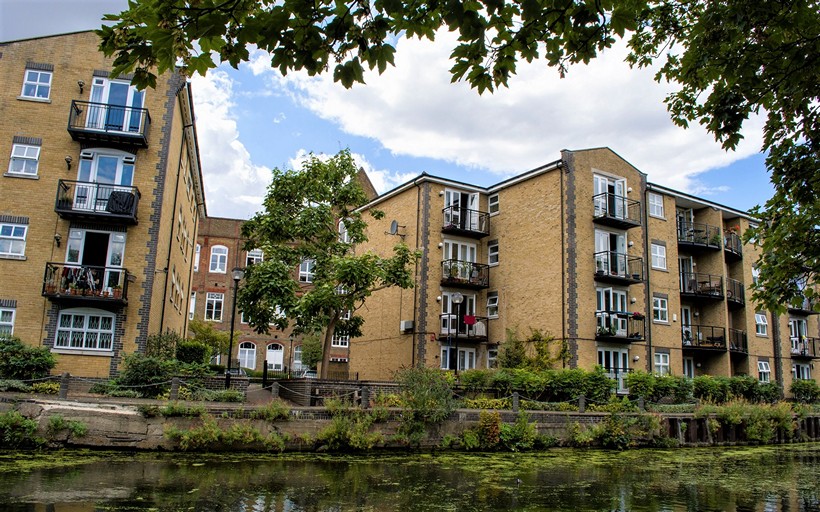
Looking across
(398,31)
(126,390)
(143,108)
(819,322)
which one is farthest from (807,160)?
(819,322)

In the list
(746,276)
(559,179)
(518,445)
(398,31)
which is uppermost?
(559,179)

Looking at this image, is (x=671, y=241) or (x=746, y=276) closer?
(x=671, y=241)

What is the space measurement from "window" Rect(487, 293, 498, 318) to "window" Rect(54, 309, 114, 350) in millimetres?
17816

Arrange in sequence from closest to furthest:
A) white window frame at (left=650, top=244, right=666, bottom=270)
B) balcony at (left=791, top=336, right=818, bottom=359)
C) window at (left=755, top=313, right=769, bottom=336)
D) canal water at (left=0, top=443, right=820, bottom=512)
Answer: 1. canal water at (left=0, top=443, right=820, bottom=512)
2. white window frame at (left=650, top=244, right=666, bottom=270)
3. window at (left=755, top=313, right=769, bottom=336)
4. balcony at (left=791, top=336, right=818, bottom=359)

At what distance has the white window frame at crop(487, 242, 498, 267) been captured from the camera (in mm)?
32125

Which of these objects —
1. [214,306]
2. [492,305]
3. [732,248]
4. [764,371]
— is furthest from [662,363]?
[214,306]

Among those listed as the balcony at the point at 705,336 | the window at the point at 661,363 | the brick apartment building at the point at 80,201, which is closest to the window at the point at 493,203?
the window at the point at 661,363

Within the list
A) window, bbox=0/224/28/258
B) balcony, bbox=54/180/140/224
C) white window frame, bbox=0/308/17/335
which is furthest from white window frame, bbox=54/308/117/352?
balcony, bbox=54/180/140/224

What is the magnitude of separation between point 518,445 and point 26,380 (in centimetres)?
1462

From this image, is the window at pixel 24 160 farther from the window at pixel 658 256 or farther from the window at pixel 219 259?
the window at pixel 658 256

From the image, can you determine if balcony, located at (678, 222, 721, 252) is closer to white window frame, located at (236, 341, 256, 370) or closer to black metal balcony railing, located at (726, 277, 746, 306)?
black metal balcony railing, located at (726, 277, 746, 306)

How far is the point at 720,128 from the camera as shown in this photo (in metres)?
7.68

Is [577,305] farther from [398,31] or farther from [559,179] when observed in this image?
[398,31]

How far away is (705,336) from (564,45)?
3183cm
